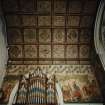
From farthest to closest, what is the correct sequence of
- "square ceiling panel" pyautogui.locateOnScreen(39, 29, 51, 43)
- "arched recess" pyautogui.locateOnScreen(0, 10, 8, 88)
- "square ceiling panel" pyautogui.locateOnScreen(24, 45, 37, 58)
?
"square ceiling panel" pyautogui.locateOnScreen(24, 45, 37, 58) → "square ceiling panel" pyautogui.locateOnScreen(39, 29, 51, 43) → "arched recess" pyautogui.locateOnScreen(0, 10, 8, 88)

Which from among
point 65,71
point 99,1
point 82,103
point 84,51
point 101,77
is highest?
point 99,1

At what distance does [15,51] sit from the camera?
593 inches

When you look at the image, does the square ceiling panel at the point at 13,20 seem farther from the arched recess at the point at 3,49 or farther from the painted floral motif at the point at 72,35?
the painted floral motif at the point at 72,35

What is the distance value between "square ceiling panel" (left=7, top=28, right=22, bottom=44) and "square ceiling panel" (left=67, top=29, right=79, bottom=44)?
295 centimetres

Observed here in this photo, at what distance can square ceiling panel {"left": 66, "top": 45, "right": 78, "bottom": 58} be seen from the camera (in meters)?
15.0

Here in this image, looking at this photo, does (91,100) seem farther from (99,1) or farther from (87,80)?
(99,1)

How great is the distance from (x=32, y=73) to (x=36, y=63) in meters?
1.28

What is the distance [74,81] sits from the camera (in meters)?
13.8

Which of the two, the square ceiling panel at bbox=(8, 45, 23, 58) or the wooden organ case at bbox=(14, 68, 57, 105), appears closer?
the wooden organ case at bbox=(14, 68, 57, 105)

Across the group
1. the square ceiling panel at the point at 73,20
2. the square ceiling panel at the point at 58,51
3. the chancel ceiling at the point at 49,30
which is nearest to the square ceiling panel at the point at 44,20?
the chancel ceiling at the point at 49,30

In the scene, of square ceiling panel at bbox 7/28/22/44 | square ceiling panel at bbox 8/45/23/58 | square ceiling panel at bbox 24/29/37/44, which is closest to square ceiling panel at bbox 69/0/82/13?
square ceiling panel at bbox 24/29/37/44

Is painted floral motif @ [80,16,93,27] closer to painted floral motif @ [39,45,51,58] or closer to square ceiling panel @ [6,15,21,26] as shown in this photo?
painted floral motif @ [39,45,51,58]

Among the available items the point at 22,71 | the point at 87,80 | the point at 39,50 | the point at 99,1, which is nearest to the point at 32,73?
the point at 22,71

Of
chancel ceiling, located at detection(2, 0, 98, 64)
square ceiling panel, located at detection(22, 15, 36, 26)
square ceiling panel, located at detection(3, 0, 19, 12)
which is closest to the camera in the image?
square ceiling panel, located at detection(3, 0, 19, 12)
